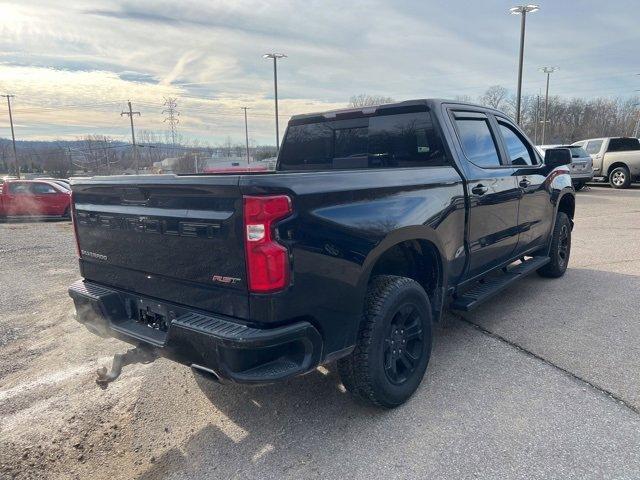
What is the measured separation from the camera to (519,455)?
257 cm

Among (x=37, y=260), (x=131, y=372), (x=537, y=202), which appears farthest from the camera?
(x=37, y=260)

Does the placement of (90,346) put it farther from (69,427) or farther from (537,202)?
(537,202)

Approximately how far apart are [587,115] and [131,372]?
3390 inches

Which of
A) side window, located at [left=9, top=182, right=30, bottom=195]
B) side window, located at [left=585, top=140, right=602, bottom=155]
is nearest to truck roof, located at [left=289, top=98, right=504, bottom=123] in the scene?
side window, located at [left=9, top=182, right=30, bottom=195]

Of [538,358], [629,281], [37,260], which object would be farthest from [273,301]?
[37,260]

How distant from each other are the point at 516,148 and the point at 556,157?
53 cm

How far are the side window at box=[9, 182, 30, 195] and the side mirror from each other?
54.2 feet

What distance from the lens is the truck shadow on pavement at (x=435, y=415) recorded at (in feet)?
8.50

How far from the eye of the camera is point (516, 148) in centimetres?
495

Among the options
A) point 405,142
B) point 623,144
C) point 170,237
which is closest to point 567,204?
point 405,142

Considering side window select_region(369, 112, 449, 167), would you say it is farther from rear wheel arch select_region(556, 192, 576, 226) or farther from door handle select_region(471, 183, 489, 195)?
rear wheel arch select_region(556, 192, 576, 226)

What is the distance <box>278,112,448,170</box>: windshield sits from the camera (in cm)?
379

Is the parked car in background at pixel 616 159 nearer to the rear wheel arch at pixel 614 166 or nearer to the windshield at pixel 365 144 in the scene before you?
the rear wheel arch at pixel 614 166

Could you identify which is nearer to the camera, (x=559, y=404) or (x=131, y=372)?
(x=559, y=404)
